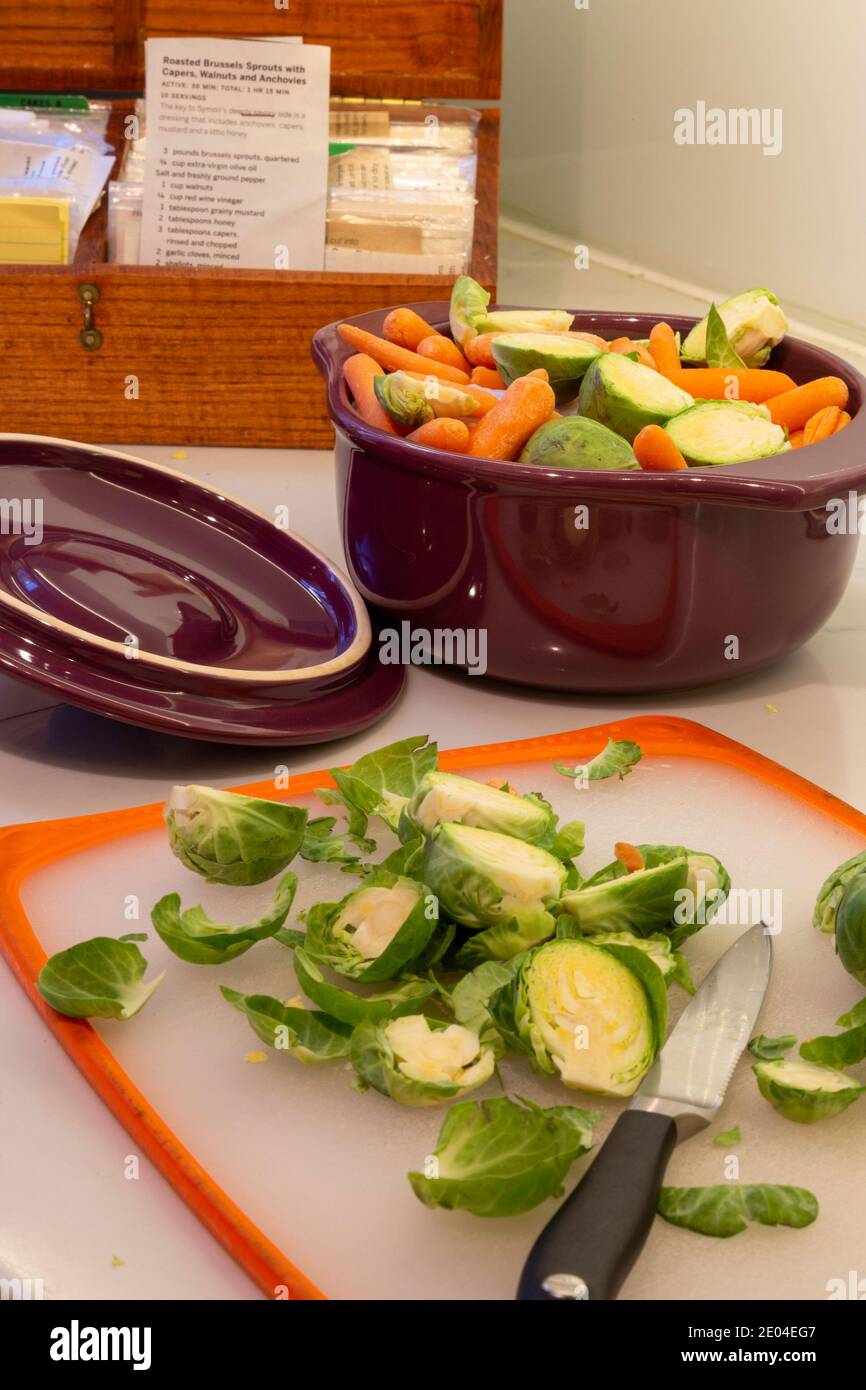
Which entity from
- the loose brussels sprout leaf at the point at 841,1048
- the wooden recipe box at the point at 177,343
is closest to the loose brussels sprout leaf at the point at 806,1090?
the loose brussels sprout leaf at the point at 841,1048

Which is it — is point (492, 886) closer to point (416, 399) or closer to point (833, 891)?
point (833, 891)

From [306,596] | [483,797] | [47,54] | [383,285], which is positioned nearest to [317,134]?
[383,285]

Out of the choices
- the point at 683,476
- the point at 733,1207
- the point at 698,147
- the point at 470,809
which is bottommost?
the point at 733,1207

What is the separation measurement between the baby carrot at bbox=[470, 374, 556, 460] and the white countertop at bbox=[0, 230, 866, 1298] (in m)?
0.18

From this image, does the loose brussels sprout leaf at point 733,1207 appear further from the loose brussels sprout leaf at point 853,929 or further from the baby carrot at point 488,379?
the baby carrot at point 488,379

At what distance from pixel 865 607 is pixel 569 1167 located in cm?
73

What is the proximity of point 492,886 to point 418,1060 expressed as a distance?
9cm

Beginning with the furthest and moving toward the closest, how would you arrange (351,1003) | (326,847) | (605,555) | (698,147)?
(698,147) < (605,555) < (326,847) < (351,1003)

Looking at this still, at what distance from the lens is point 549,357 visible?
1.00 meters

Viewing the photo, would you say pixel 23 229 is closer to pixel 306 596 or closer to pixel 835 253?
pixel 306 596

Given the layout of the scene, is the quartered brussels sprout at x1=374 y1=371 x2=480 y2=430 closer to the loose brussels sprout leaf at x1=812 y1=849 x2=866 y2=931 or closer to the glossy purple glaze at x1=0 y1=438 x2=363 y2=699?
the glossy purple glaze at x1=0 y1=438 x2=363 y2=699

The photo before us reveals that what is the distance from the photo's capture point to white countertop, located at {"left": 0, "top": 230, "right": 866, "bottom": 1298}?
57 centimetres

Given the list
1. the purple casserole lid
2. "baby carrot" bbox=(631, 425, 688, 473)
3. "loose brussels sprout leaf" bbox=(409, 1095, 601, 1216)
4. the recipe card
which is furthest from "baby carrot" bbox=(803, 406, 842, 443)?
the recipe card

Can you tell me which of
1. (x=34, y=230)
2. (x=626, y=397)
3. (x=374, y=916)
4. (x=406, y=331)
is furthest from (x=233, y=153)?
(x=374, y=916)
